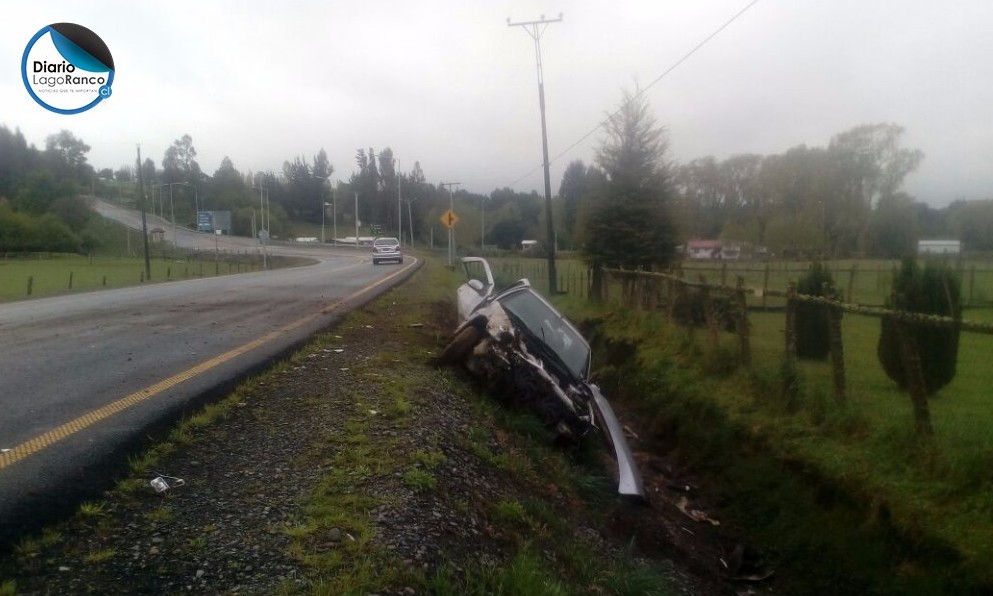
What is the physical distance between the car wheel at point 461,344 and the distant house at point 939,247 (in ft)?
20.0

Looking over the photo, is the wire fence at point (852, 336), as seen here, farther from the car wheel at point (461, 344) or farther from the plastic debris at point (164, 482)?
the plastic debris at point (164, 482)

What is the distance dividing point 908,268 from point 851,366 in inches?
53.7

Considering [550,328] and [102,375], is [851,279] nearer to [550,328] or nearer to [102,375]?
[550,328]

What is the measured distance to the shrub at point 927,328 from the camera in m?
8.09

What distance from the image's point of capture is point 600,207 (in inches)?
838

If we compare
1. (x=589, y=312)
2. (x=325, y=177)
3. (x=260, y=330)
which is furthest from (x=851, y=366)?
(x=325, y=177)

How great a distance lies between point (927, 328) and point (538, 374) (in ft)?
14.0

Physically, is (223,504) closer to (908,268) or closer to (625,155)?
(908,268)

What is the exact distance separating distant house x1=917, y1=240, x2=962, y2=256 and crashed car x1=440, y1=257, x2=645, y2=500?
16.6 ft

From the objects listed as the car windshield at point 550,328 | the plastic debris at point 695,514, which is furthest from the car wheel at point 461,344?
the plastic debris at point 695,514

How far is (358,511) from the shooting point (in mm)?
4066

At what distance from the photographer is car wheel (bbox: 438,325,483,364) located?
26.5 ft

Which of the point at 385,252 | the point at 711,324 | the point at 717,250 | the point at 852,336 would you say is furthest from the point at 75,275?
the point at 852,336

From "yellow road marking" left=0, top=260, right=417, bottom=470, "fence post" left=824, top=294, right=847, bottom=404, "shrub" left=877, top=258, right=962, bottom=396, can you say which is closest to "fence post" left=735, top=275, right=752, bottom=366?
"shrub" left=877, top=258, right=962, bottom=396
